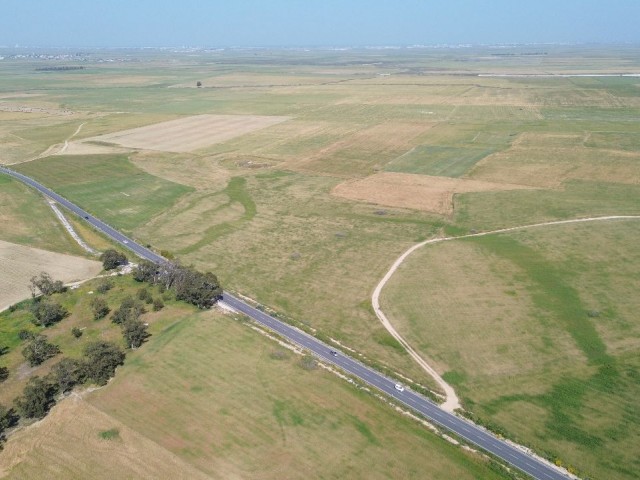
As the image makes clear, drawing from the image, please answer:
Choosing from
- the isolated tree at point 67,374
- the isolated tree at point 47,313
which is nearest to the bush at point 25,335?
the isolated tree at point 47,313

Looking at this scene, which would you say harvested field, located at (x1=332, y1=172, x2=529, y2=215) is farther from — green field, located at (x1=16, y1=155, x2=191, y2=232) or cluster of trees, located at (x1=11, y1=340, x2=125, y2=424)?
cluster of trees, located at (x1=11, y1=340, x2=125, y2=424)

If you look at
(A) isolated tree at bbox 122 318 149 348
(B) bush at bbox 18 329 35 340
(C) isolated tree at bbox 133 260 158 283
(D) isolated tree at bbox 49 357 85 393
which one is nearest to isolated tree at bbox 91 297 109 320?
(A) isolated tree at bbox 122 318 149 348

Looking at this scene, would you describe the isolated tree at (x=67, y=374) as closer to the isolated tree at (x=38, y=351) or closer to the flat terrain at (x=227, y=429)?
the flat terrain at (x=227, y=429)

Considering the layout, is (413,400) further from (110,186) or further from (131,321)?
(110,186)

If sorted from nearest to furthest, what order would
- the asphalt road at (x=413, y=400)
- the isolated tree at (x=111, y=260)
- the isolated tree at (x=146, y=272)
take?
the asphalt road at (x=413, y=400) → the isolated tree at (x=146, y=272) → the isolated tree at (x=111, y=260)

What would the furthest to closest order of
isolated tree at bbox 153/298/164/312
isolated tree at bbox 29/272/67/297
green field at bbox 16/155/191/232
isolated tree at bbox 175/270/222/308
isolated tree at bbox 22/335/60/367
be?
green field at bbox 16/155/191/232 < isolated tree at bbox 29/272/67/297 < isolated tree at bbox 175/270/222/308 < isolated tree at bbox 153/298/164/312 < isolated tree at bbox 22/335/60/367

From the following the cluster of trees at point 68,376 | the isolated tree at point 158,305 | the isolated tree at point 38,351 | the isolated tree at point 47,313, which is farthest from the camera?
the isolated tree at point 158,305

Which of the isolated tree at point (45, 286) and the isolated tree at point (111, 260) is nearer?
the isolated tree at point (45, 286)
